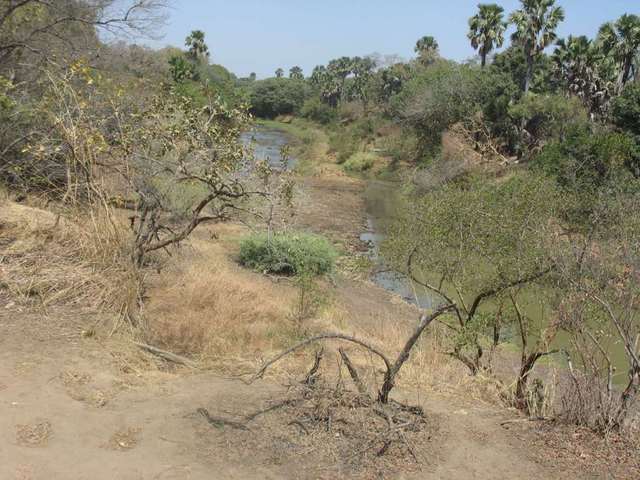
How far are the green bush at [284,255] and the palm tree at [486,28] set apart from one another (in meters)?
32.5

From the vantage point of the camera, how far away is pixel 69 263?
8.57 metres

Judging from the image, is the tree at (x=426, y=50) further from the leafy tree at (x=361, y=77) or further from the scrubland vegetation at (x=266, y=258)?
the scrubland vegetation at (x=266, y=258)

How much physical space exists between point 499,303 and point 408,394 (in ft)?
10.4

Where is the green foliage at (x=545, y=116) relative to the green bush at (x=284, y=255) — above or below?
above

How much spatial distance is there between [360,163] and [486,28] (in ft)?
44.8

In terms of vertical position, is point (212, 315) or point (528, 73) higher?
point (528, 73)

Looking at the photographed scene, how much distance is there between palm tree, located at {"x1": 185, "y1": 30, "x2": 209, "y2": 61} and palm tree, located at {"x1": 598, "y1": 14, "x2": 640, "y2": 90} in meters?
45.6

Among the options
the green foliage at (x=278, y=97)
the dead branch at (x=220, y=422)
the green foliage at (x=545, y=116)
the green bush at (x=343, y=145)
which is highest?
the green foliage at (x=278, y=97)

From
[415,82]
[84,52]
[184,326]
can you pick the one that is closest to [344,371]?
[184,326]

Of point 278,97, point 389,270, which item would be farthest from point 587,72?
point 278,97

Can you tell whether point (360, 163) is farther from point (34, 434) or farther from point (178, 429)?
point (34, 434)

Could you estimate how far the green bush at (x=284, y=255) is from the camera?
18000 mm

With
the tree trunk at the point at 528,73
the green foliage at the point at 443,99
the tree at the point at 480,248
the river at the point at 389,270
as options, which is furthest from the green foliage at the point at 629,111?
the tree at the point at 480,248

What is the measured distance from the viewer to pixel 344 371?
29.3 ft
